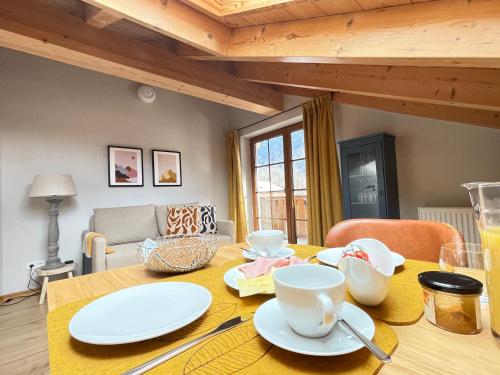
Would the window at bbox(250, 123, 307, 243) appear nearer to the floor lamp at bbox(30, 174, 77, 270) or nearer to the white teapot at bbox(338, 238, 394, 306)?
the floor lamp at bbox(30, 174, 77, 270)

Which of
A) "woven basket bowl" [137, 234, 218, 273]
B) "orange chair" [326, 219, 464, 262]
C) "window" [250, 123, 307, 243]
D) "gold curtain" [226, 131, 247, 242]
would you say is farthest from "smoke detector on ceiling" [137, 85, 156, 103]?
"orange chair" [326, 219, 464, 262]

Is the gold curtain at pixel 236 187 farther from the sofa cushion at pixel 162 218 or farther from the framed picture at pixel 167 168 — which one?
the sofa cushion at pixel 162 218

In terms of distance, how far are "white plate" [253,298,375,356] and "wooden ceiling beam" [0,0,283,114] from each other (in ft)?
6.67

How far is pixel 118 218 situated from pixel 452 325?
3094 millimetres

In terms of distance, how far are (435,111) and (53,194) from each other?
3.47m

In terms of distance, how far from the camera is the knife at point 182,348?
31 cm

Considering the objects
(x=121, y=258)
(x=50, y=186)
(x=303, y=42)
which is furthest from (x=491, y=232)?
(x=50, y=186)

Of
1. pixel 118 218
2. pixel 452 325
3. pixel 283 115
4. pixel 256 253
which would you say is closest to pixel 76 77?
pixel 118 218

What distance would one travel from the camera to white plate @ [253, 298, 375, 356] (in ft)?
1.04

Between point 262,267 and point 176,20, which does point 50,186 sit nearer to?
point 176,20

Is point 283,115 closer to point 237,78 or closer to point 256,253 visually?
point 237,78

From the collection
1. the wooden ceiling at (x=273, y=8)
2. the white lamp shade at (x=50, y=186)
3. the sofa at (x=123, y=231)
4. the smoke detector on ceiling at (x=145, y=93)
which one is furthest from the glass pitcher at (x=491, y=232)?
the smoke detector on ceiling at (x=145, y=93)

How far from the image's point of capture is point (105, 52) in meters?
1.71

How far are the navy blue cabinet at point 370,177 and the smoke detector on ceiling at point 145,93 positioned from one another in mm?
2714
